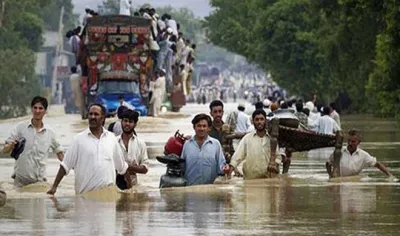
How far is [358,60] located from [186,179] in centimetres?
3443

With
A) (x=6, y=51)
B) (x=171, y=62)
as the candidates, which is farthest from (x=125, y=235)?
(x=6, y=51)

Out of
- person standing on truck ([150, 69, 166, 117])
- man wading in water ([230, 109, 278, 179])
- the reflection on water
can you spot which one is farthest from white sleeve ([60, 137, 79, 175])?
person standing on truck ([150, 69, 166, 117])

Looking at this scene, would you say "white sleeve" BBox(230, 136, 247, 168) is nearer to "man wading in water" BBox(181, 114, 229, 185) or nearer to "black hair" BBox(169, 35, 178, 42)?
"man wading in water" BBox(181, 114, 229, 185)

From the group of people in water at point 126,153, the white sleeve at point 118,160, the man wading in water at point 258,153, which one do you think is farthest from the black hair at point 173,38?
the white sleeve at point 118,160

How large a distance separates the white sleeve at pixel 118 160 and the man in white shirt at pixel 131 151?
74 cm

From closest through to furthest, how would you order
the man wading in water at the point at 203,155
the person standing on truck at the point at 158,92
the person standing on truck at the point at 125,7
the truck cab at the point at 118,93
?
the man wading in water at the point at 203,155, the truck cab at the point at 118,93, the person standing on truck at the point at 158,92, the person standing on truck at the point at 125,7

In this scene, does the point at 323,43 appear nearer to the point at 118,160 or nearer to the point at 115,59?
the point at 115,59

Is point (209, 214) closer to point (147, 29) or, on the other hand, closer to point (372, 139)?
point (372, 139)

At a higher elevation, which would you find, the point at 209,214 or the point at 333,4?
the point at 333,4

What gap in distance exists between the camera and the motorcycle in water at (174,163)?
17859 mm

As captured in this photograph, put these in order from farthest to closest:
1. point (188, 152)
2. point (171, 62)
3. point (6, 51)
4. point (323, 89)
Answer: point (6, 51) < point (323, 89) < point (171, 62) < point (188, 152)

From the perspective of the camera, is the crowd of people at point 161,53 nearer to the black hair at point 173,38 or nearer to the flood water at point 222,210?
the black hair at point 173,38

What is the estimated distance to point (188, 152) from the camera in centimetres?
1786

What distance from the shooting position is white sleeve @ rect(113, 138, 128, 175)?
16547 millimetres
